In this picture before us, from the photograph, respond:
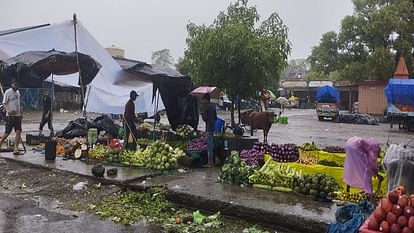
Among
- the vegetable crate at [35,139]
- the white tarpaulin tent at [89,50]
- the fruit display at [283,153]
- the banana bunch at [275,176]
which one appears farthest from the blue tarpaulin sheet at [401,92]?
the vegetable crate at [35,139]

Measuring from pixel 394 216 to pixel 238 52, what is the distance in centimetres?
837

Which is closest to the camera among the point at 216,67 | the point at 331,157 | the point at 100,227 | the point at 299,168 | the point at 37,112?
the point at 100,227

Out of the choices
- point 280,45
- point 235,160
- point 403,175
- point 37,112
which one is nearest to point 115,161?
point 235,160

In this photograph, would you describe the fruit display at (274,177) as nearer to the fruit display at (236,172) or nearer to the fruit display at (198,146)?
the fruit display at (236,172)

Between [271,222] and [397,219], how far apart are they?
270cm

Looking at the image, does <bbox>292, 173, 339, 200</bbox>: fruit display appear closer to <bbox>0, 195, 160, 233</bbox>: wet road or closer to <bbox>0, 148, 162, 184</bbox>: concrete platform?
<bbox>0, 195, 160, 233</bbox>: wet road

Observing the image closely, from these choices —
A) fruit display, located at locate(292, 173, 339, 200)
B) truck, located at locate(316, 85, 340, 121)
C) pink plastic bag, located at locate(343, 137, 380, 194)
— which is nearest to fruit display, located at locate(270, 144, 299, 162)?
fruit display, located at locate(292, 173, 339, 200)

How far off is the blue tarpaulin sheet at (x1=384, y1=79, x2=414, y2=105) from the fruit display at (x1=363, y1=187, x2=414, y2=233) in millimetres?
21825

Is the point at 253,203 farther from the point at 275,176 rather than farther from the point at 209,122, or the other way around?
the point at 209,122

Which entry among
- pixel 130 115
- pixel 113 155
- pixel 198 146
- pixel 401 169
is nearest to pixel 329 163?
pixel 401 169

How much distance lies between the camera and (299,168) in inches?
315

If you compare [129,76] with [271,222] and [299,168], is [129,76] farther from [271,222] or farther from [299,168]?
[271,222]

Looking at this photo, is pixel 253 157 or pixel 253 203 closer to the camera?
pixel 253 203

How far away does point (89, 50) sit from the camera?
1248 cm
